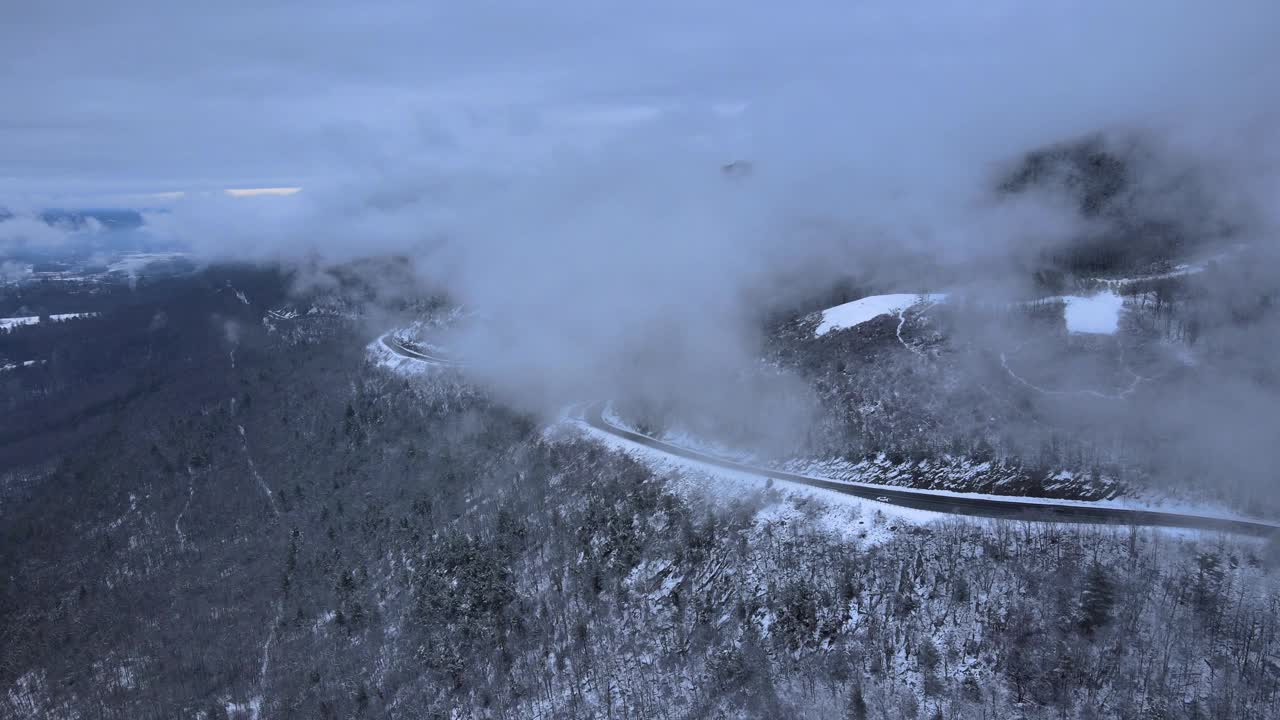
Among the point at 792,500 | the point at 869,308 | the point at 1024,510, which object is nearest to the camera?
the point at 1024,510

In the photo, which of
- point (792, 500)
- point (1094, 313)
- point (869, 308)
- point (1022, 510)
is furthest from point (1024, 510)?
point (869, 308)

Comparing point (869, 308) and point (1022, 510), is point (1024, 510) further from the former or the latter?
point (869, 308)

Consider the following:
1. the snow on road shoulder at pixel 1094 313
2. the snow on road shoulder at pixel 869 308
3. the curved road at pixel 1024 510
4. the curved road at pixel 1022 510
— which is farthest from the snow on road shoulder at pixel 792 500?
the snow on road shoulder at pixel 1094 313

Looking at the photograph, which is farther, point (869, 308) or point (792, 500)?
point (869, 308)

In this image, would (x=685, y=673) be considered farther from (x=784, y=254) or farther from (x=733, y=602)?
(x=784, y=254)

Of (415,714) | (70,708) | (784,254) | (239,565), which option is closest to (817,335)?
(784,254)

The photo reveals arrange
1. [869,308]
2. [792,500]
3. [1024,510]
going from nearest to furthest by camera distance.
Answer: [1024,510], [792,500], [869,308]

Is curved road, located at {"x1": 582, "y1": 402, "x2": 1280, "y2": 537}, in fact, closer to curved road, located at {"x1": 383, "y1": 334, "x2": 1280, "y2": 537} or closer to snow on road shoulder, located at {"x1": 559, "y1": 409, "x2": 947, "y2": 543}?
curved road, located at {"x1": 383, "y1": 334, "x2": 1280, "y2": 537}

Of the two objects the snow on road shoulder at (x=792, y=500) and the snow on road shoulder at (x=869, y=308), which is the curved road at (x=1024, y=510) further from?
the snow on road shoulder at (x=869, y=308)
